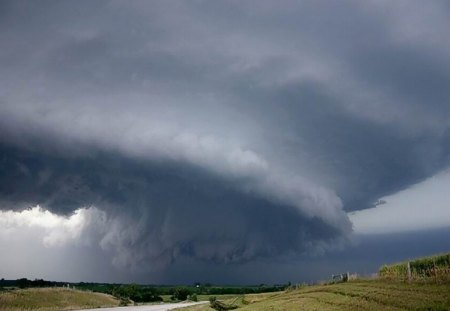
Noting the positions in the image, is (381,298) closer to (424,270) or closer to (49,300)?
(424,270)

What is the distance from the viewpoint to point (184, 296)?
17338 cm

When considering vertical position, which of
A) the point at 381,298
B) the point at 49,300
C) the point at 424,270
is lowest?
the point at 49,300

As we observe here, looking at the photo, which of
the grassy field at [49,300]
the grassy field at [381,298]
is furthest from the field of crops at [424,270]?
the grassy field at [49,300]

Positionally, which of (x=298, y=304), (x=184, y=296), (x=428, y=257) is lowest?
(x=184, y=296)

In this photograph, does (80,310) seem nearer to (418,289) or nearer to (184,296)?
(418,289)

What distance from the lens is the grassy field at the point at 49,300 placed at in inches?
3822

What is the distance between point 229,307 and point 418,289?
1668 inches

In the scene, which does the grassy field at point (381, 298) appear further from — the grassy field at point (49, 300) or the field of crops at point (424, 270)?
the grassy field at point (49, 300)

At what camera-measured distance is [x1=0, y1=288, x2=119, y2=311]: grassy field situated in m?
97.1

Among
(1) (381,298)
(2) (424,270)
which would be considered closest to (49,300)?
(1) (381,298)

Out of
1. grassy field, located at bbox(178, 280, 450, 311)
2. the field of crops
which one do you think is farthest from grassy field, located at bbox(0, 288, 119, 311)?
the field of crops

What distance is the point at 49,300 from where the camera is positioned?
108500mm

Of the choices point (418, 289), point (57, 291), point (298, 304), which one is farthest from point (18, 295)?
point (418, 289)

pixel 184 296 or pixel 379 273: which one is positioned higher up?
pixel 379 273
